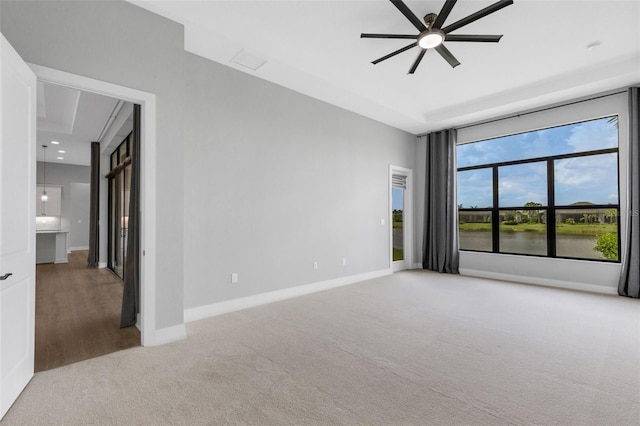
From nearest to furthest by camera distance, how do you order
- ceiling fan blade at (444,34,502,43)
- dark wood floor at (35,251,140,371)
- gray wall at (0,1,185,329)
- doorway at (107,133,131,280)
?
gray wall at (0,1,185,329) → dark wood floor at (35,251,140,371) → ceiling fan blade at (444,34,502,43) → doorway at (107,133,131,280)

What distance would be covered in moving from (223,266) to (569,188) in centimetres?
584

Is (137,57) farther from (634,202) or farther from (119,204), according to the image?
(634,202)

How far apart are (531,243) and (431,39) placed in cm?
443

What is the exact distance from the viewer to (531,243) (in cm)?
570

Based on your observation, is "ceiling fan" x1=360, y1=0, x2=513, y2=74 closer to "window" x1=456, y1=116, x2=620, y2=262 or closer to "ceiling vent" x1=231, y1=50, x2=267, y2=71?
"ceiling vent" x1=231, y1=50, x2=267, y2=71

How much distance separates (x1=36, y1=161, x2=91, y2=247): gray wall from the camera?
980cm

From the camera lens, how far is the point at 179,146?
306 cm

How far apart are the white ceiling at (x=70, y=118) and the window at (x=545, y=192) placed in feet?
22.8

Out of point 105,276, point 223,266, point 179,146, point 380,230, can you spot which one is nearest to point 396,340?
point 223,266

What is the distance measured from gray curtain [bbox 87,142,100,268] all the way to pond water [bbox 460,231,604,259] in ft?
27.7

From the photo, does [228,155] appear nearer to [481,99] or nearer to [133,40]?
[133,40]

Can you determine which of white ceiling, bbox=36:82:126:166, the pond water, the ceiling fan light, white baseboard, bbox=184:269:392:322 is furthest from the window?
white ceiling, bbox=36:82:126:166

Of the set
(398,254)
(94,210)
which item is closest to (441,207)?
(398,254)

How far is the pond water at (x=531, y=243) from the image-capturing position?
202 inches
